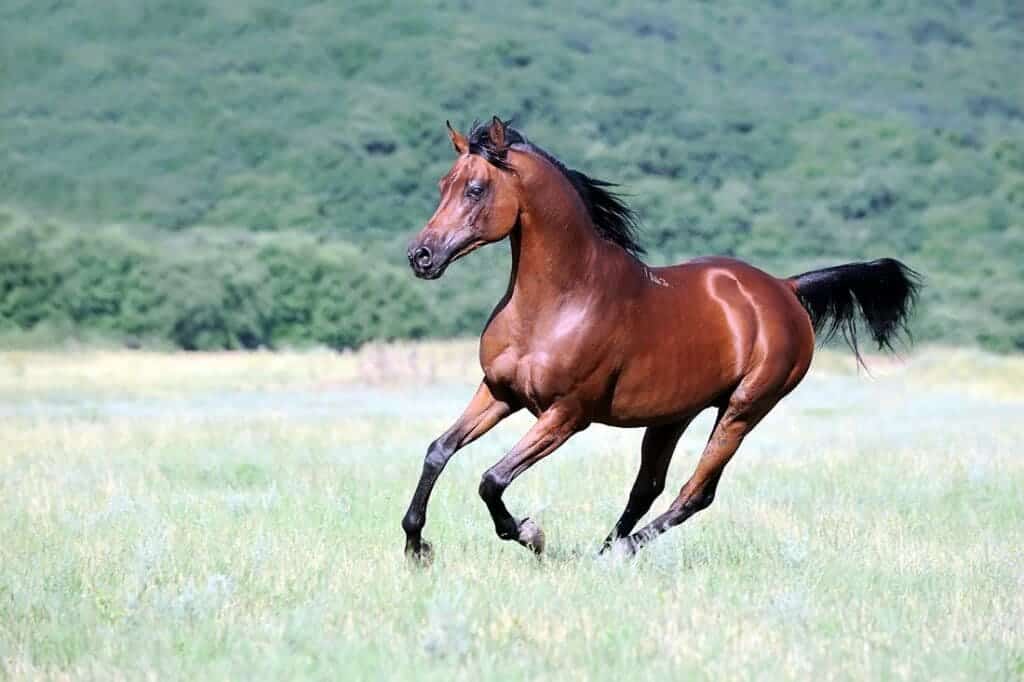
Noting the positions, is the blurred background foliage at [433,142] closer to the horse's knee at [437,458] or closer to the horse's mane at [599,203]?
the horse's mane at [599,203]

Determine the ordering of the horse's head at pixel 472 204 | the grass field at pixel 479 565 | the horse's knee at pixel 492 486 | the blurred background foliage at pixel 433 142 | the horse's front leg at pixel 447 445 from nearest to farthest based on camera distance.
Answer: the grass field at pixel 479 565, the horse's head at pixel 472 204, the horse's knee at pixel 492 486, the horse's front leg at pixel 447 445, the blurred background foliage at pixel 433 142

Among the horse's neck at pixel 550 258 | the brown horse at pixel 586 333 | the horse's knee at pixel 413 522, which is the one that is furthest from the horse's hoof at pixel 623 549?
the horse's neck at pixel 550 258

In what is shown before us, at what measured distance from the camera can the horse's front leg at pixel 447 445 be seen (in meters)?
7.91

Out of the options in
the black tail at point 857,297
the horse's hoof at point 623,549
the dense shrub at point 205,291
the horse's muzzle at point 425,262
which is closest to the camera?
the horse's muzzle at point 425,262

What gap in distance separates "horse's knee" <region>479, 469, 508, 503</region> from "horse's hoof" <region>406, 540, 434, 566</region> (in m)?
0.46

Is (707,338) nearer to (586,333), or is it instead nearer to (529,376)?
(586,333)

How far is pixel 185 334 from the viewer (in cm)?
4591

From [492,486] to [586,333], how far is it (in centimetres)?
89

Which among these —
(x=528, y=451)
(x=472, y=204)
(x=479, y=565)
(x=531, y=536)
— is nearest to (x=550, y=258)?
(x=472, y=204)

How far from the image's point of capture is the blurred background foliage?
52.9 m

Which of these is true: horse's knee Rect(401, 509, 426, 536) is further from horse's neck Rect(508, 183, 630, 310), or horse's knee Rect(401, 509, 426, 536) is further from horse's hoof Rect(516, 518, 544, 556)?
horse's neck Rect(508, 183, 630, 310)

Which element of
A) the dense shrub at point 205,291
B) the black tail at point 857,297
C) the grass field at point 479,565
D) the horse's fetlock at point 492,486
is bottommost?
the dense shrub at point 205,291

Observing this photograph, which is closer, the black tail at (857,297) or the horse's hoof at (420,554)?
the horse's hoof at (420,554)

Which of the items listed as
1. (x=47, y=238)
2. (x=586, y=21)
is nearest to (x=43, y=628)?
(x=47, y=238)
